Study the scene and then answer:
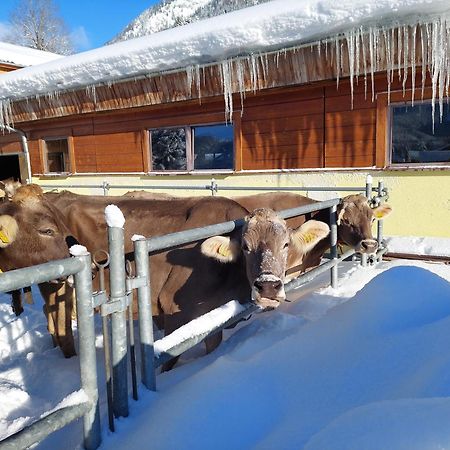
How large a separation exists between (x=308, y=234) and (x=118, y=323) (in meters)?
1.85

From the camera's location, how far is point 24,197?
10.2ft

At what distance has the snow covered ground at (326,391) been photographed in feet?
3.83

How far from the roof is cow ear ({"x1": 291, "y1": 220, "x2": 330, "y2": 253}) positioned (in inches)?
137

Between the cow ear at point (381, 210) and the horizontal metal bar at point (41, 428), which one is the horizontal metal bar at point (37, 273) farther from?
the cow ear at point (381, 210)

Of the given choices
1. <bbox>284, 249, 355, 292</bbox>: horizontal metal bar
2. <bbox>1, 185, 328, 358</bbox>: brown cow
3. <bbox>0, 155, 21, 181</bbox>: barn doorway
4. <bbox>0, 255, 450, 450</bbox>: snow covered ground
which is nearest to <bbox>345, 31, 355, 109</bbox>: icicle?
<bbox>284, 249, 355, 292</bbox>: horizontal metal bar

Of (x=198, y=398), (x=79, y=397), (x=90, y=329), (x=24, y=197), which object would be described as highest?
(x=24, y=197)

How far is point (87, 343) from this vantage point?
1470 mm

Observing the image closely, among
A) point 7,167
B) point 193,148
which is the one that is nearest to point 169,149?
point 193,148

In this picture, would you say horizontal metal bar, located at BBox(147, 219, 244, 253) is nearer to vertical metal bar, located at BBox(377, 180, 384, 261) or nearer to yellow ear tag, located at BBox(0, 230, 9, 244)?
yellow ear tag, located at BBox(0, 230, 9, 244)

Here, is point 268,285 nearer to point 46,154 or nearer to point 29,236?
point 29,236

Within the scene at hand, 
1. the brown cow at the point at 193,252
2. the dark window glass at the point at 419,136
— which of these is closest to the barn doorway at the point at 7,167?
the brown cow at the point at 193,252

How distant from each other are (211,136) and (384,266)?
435 centimetres

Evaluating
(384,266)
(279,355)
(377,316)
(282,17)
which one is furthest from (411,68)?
(279,355)

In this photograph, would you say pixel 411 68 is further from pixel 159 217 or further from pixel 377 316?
pixel 377 316
